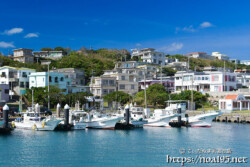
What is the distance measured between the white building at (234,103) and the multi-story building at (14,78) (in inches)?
→ 1707

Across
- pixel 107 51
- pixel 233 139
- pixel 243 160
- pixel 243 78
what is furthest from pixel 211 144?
pixel 107 51

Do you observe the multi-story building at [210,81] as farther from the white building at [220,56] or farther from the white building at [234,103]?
the white building at [220,56]

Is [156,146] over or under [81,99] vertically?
under

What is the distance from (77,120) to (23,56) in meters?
60.3

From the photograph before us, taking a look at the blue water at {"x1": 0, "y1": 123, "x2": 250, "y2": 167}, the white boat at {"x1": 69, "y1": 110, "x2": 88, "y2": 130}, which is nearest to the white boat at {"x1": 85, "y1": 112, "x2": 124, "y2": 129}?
the white boat at {"x1": 69, "y1": 110, "x2": 88, "y2": 130}

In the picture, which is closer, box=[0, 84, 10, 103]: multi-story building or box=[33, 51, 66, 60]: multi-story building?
box=[0, 84, 10, 103]: multi-story building

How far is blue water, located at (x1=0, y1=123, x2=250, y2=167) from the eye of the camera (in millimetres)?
25750

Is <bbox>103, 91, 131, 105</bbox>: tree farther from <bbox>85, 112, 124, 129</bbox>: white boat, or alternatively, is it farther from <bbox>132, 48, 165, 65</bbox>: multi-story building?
<bbox>132, 48, 165, 65</bbox>: multi-story building

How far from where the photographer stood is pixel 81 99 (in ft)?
207

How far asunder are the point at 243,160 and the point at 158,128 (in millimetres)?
22514

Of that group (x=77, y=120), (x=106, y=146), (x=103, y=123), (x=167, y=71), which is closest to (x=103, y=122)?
(x=103, y=123)

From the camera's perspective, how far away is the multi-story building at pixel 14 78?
7062cm

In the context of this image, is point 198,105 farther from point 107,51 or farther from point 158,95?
point 107,51

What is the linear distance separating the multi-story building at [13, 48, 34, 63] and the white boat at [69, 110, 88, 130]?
5880 cm
